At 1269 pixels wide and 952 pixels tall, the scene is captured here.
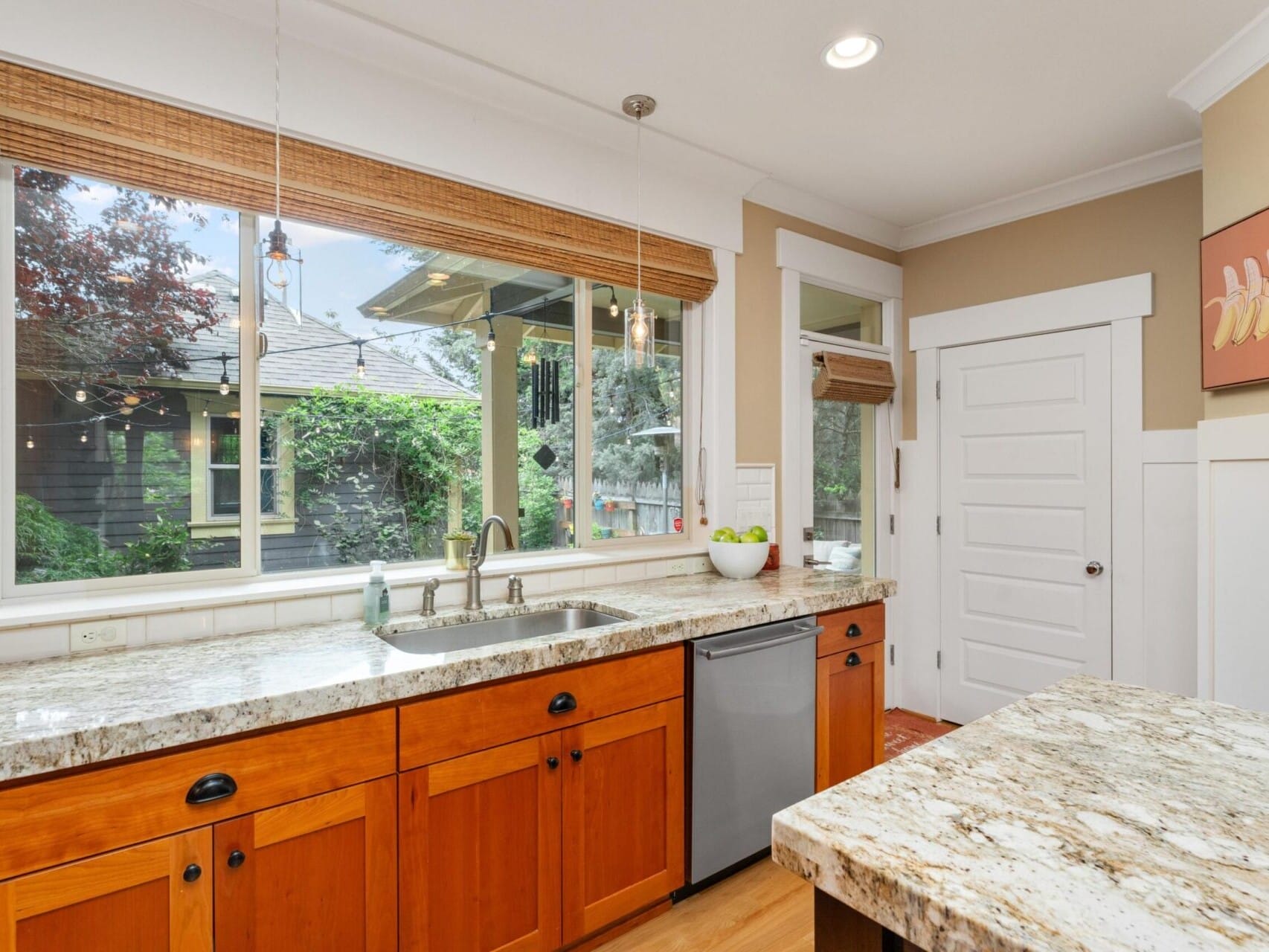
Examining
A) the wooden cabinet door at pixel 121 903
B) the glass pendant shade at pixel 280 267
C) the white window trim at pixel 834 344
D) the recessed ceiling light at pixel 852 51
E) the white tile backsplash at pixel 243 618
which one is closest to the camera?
the wooden cabinet door at pixel 121 903

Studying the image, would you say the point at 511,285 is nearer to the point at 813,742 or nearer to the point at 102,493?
the point at 102,493

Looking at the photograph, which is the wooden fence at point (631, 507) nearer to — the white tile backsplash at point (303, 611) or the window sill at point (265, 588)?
the window sill at point (265, 588)

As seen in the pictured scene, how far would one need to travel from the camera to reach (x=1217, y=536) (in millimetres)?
2271

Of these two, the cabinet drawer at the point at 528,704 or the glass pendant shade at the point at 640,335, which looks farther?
the glass pendant shade at the point at 640,335

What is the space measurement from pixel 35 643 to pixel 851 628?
2.43m

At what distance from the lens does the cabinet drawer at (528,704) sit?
160 cm

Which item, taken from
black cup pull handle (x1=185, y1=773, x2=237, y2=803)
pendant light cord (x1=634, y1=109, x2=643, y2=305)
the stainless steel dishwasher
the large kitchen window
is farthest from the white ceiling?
black cup pull handle (x1=185, y1=773, x2=237, y2=803)

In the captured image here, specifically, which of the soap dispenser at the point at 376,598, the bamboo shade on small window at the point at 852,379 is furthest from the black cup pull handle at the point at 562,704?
the bamboo shade on small window at the point at 852,379

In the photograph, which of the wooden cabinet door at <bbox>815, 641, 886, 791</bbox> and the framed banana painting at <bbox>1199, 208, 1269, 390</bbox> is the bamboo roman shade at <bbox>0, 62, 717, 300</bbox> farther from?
the framed banana painting at <bbox>1199, 208, 1269, 390</bbox>

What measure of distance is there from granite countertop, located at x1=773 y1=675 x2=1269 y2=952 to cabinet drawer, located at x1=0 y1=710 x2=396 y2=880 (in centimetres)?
101

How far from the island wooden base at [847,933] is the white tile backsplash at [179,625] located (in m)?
1.67

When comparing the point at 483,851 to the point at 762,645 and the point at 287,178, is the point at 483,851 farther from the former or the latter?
the point at 287,178

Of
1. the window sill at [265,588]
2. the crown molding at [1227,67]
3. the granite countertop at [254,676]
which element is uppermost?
the crown molding at [1227,67]

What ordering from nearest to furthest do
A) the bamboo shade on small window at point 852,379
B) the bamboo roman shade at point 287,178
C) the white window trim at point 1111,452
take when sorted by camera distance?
the bamboo roman shade at point 287,178
the white window trim at point 1111,452
the bamboo shade on small window at point 852,379
